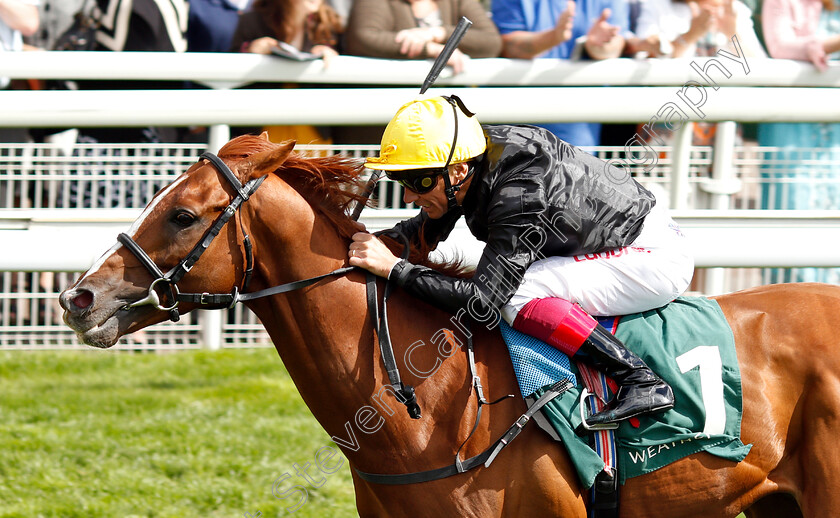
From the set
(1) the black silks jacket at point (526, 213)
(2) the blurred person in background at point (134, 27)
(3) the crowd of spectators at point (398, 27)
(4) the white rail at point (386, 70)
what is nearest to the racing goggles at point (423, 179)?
(1) the black silks jacket at point (526, 213)

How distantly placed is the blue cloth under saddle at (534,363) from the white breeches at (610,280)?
8cm

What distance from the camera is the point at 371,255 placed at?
317cm

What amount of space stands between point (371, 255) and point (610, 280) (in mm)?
746

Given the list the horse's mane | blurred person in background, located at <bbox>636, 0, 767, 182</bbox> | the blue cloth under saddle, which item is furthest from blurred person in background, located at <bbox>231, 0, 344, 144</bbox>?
the blue cloth under saddle

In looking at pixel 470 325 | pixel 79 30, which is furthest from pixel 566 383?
pixel 79 30

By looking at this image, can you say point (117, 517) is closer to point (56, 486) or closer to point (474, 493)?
point (56, 486)

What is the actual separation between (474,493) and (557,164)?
40.2 inches

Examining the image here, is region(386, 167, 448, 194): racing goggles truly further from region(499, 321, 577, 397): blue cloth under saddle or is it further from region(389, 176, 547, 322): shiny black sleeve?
region(499, 321, 577, 397): blue cloth under saddle

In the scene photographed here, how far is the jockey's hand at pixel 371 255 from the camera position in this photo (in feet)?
10.4

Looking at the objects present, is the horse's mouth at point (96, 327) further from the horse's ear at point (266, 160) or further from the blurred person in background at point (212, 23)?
the blurred person in background at point (212, 23)

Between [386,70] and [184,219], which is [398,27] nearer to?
[386,70]

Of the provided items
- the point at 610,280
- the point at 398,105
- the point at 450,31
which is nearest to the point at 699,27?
the point at 450,31

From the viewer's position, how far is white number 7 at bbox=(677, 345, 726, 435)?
318 centimetres

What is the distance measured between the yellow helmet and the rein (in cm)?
38
